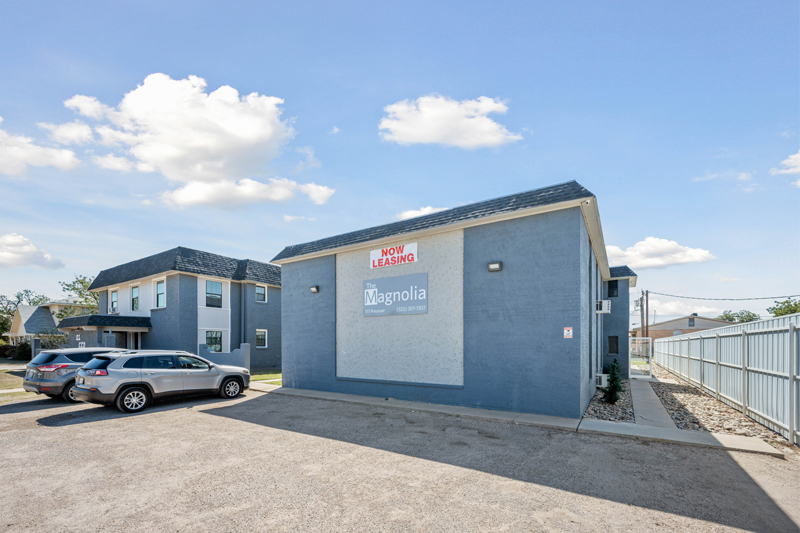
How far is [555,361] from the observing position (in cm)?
981

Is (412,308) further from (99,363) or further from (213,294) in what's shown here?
(213,294)

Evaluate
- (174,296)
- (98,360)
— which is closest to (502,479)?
(98,360)

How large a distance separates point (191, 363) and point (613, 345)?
18.8 m

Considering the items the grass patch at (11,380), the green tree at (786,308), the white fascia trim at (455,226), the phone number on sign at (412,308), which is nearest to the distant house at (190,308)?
the grass patch at (11,380)

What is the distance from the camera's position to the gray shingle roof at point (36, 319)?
41.2 meters

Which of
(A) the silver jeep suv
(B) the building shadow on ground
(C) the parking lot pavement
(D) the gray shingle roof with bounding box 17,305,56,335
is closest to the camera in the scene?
(C) the parking lot pavement

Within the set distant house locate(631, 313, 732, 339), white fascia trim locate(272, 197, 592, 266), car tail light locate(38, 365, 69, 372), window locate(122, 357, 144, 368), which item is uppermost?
white fascia trim locate(272, 197, 592, 266)

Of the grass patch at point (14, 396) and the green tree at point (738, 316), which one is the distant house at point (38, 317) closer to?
the grass patch at point (14, 396)

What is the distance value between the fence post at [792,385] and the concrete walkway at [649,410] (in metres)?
1.86

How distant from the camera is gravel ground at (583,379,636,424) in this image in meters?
9.97

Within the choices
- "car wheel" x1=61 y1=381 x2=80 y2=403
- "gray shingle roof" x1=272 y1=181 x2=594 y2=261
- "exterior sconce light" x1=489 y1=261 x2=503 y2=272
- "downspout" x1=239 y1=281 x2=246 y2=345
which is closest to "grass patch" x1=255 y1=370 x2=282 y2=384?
"downspout" x1=239 y1=281 x2=246 y2=345

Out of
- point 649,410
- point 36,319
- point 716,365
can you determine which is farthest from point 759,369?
point 36,319

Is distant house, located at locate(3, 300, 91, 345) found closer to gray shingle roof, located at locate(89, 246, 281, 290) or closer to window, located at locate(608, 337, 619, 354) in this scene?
gray shingle roof, located at locate(89, 246, 281, 290)

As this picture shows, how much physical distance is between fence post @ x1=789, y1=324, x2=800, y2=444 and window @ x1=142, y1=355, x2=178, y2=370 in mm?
13762
